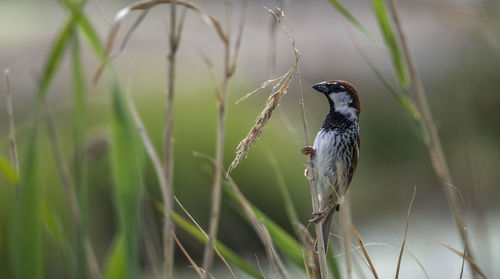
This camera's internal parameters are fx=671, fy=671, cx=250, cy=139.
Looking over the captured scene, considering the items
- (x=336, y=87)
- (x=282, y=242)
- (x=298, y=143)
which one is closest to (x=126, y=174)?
(x=282, y=242)

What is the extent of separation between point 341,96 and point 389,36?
0.32 m

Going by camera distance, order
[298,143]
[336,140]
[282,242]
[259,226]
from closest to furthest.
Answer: [259,226] < [282,242] < [336,140] < [298,143]

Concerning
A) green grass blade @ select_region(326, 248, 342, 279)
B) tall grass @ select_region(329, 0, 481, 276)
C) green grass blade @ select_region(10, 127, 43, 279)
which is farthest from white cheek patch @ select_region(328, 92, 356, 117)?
green grass blade @ select_region(10, 127, 43, 279)

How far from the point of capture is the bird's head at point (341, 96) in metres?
1.32

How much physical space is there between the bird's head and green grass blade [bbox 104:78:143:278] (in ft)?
1.79

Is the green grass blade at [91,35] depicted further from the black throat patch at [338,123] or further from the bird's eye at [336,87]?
the black throat patch at [338,123]

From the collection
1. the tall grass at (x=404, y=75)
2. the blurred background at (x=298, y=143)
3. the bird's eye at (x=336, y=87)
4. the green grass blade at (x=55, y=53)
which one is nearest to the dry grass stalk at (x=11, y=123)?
the green grass blade at (x=55, y=53)

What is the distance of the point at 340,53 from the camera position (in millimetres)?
7512

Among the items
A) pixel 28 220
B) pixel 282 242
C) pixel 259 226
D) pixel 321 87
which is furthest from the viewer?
pixel 321 87

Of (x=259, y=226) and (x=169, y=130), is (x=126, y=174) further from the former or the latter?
(x=259, y=226)

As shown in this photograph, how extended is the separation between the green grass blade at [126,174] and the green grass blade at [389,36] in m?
0.46

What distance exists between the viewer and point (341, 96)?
A: 139cm

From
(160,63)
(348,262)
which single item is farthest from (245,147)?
(160,63)

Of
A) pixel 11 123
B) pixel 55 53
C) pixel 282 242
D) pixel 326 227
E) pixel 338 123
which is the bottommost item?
pixel 326 227
